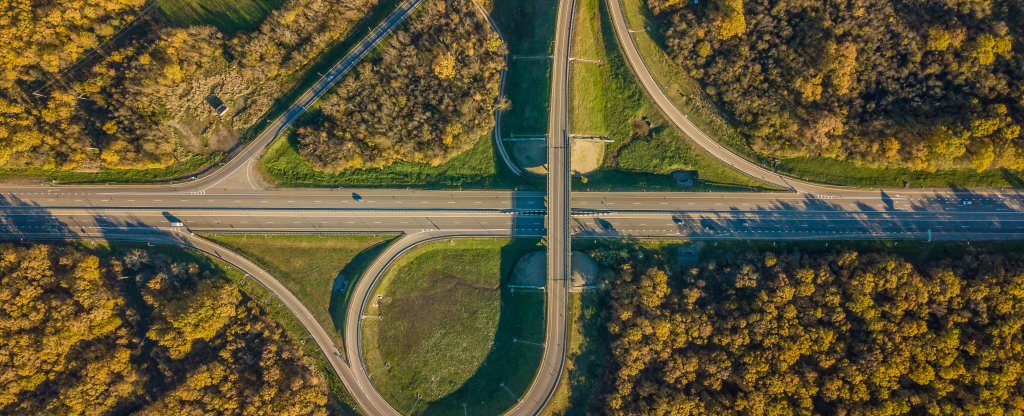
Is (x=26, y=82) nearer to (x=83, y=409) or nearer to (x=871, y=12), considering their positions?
(x=83, y=409)

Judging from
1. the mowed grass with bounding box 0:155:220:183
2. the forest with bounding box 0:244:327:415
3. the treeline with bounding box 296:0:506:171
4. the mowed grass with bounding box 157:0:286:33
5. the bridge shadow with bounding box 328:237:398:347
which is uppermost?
the mowed grass with bounding box 157:0:286:33

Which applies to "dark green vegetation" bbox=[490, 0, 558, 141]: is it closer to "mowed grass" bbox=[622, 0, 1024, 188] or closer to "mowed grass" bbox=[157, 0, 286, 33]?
"mowed grass" bbox=[622, 0, 1024, 188]

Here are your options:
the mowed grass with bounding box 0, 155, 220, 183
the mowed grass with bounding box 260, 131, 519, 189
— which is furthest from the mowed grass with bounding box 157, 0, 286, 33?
the mowed grass with bounding box 0, 155, 220, 183

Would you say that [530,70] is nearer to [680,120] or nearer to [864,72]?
[680,120]

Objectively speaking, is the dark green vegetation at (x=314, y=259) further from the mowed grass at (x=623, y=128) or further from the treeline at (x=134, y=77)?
the mowed grass at (x=623, y=128)

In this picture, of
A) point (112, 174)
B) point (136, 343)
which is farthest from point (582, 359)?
point (112, 174)

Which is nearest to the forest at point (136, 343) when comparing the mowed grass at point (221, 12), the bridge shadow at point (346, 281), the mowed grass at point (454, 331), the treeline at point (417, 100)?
the bridge shadow at point (346, 281)
